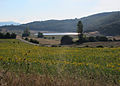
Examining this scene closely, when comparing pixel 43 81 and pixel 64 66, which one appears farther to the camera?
pixel 64 66

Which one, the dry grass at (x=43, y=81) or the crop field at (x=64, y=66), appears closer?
the dry grass at (x=43, y=81)

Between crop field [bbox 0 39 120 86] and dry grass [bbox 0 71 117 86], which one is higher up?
dry grass [bbox 0 71 117 86]

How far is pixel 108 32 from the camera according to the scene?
542 ft

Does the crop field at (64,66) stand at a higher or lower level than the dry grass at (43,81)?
lower

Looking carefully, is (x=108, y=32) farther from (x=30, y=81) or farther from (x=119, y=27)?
(x=30, y=81)

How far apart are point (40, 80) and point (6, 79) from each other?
924 millimetres

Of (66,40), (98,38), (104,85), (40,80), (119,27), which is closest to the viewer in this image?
(104,85)

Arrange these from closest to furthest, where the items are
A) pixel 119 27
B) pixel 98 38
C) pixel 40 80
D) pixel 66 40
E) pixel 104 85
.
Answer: pixel 104 85 < pixel 40 80 < pixel 98 38 < pixel 66 40 < pixel 119 27

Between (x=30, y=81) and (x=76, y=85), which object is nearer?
(x=76, y=85)

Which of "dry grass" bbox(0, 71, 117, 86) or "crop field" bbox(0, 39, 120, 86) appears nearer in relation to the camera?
"dry grass" bbox(0, 71, 117, 86)

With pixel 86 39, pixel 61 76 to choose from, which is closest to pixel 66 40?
pixel 86 39

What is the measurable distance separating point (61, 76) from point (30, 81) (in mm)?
803

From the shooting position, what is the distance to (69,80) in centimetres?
459

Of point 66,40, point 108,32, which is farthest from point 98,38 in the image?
point 108,32
